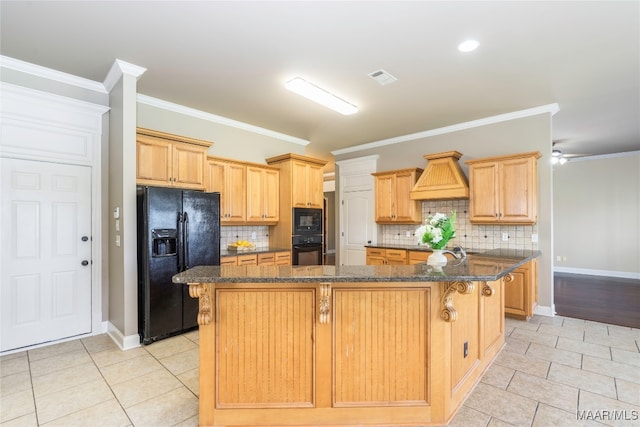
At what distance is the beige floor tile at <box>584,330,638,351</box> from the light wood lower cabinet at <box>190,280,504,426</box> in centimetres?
260

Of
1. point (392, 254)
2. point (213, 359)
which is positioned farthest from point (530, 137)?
point (213, 359)

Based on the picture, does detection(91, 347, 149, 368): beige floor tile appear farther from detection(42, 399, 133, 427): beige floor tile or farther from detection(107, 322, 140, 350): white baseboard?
detection(42, 399, 133, 427): beige floor tile

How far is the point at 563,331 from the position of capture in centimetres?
364

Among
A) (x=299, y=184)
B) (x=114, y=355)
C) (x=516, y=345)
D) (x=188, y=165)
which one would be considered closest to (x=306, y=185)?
(x=299, y=184)

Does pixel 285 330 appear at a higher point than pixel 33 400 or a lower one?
higher

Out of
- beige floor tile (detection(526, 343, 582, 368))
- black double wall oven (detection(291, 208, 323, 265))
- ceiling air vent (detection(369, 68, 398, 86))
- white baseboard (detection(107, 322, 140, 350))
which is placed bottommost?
beige floor tile (detection(526, 343, 582, 368))

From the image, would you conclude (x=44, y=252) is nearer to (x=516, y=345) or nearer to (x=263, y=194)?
(x=263, y=194)

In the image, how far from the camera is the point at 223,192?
4.53m

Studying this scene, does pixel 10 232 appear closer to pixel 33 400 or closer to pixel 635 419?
pixel 33 400

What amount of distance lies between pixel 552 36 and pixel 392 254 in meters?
3.44

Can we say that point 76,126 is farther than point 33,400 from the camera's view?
Yes

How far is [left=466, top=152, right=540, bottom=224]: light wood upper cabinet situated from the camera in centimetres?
414

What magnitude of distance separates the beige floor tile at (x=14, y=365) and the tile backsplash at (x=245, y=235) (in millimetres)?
2429

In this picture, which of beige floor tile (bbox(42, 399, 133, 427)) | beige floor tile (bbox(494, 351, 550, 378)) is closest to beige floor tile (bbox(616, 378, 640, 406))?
beige floor tile (bbox(494, 351, 550, 378))
